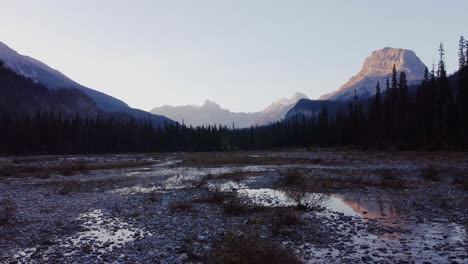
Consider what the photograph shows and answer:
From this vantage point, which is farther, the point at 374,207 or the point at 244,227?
the point at 374,207

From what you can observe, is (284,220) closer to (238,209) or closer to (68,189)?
(238,209)

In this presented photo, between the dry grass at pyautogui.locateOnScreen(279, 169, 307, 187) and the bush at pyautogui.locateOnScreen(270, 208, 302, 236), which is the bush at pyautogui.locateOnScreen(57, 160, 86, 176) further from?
the bush at pyautogui.locateOnScreen(270, 208, 302, 236)

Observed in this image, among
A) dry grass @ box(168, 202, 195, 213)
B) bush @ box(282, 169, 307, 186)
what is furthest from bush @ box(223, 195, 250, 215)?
bush @ box(282, 169, 307, 186)

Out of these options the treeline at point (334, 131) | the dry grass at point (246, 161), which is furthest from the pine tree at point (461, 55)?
the dry grass at point (246, 161)

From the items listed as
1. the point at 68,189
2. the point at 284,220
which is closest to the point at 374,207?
the point at 284,220

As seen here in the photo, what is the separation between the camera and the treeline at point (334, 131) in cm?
7500

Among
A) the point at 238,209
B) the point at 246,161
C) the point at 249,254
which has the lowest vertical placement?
the point at 238,209

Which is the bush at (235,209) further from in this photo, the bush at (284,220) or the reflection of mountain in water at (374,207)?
the reflection of mountain in water at (374,207)

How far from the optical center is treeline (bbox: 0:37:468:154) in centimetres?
7500

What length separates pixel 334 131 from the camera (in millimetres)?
120562

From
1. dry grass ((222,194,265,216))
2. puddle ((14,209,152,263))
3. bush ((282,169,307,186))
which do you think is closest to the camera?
puddle ((14,209,152,263))

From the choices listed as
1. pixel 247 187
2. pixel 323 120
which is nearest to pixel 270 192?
pixel 247 187

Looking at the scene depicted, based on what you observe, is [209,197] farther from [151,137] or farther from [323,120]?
[151,137]

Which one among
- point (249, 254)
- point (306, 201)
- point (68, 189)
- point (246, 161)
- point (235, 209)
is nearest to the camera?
point (249, 254)
